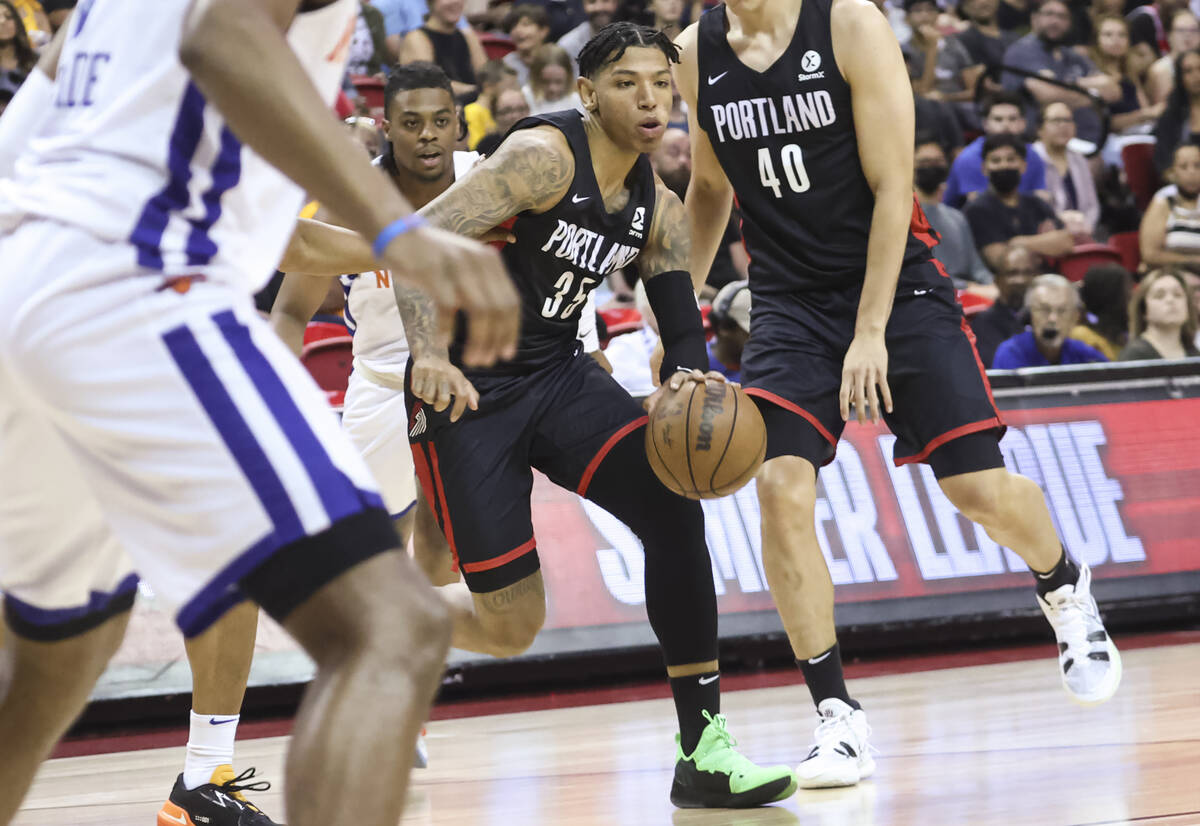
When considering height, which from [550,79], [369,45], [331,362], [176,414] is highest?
[176,414]

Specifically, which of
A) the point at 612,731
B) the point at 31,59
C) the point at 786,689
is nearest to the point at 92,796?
the point at 612,731

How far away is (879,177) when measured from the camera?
14.9 ft

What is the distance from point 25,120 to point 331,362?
16.6 feet

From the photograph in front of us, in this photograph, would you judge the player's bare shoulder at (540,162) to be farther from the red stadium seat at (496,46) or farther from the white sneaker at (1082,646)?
the red stadium seat at (496,46)

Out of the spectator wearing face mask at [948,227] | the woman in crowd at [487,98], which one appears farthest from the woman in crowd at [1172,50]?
the woman in crowd at [487,98]

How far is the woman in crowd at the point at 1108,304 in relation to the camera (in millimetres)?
9273

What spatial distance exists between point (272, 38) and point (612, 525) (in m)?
5.03

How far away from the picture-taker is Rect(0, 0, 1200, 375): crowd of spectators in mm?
8859

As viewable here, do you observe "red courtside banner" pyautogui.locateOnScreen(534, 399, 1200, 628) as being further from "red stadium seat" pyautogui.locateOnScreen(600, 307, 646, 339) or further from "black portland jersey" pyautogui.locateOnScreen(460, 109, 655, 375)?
"black portland jersey" pyautogui.locateOnScreen(460, 109, 655, 375)

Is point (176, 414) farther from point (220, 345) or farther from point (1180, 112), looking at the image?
point (1180, 112)

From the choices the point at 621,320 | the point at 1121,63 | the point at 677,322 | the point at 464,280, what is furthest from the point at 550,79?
the point at 464,280

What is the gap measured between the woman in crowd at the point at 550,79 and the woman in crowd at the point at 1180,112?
187 inches

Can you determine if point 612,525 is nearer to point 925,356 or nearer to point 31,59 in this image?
point 925,356

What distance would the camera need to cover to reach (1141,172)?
39.8 feet
